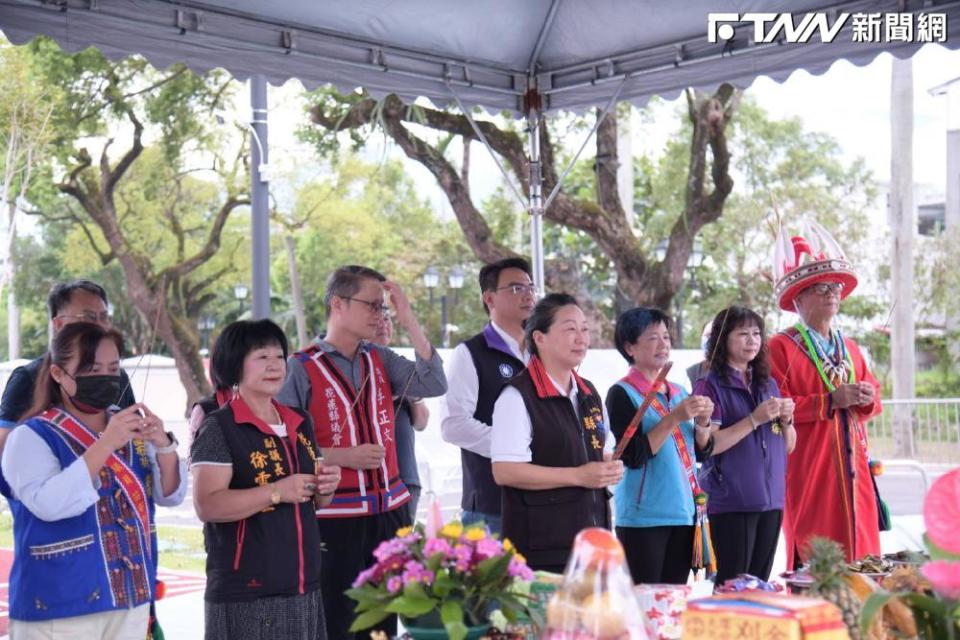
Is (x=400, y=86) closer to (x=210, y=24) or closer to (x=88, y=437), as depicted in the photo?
(x=210, y=24)

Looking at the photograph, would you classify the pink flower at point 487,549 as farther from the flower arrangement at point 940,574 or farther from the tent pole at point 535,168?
the tent pole at point 535,168

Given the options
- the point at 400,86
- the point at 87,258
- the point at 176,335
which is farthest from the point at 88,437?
the point at 87,258

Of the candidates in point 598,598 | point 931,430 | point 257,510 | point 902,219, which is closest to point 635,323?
point 257,510

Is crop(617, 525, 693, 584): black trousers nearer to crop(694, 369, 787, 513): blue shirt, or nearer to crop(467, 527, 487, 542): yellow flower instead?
crop(694, 369, 787, 513): blue shirt

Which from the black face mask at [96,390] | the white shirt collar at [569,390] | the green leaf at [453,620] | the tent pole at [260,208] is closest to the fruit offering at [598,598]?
the green leaf at [453,620]

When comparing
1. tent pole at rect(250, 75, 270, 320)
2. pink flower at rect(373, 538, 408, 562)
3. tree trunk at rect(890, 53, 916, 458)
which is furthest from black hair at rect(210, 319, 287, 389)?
tree trunk at rect(890, 53, 916, 458)

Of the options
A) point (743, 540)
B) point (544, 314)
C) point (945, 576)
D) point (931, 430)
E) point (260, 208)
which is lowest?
point (931, 430)

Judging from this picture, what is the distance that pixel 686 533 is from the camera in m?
3.27

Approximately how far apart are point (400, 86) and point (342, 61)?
0.30 metres

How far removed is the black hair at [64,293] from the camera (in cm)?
310

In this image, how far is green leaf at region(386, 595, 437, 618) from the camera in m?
1.62

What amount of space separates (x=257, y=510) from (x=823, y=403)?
2.08m

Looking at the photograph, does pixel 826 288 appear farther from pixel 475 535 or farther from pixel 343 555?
pixel 475 535

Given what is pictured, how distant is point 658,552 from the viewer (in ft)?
10.6
